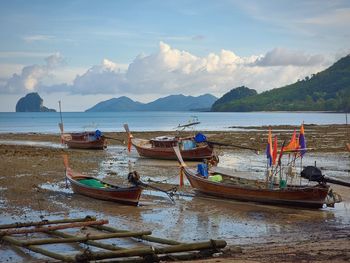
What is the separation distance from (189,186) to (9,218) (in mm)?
9903

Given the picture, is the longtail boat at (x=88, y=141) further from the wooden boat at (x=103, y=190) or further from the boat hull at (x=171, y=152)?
the wooden boat at (x=103, y=190)

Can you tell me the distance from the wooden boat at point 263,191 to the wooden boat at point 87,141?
78.4 ft

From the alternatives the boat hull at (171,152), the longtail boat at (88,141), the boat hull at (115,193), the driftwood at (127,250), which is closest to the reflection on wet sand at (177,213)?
the boat hull at (115,193)

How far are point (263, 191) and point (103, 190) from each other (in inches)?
251

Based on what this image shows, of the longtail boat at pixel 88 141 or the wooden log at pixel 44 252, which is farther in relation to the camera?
the longtail boat at pixel 88 141

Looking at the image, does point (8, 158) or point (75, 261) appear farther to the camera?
point (8, 158)

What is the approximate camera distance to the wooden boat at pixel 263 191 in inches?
719

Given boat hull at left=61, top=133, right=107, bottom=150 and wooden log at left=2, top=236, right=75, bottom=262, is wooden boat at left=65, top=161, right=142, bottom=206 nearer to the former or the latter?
wooden log at left=2, top=236, right=75, bottom=262

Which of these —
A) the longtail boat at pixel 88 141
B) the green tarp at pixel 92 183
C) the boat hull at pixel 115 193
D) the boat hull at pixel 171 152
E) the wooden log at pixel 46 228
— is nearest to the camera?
the wooden log at pixel 46 228

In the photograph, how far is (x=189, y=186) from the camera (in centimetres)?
2400

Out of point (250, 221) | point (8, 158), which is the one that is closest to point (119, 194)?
point (250, 221)

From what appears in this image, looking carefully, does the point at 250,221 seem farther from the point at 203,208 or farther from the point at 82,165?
the point at 82,165

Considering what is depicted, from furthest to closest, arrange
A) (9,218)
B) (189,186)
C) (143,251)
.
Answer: (189,186)
(9,218)
(143,251)

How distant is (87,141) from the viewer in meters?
45.4
